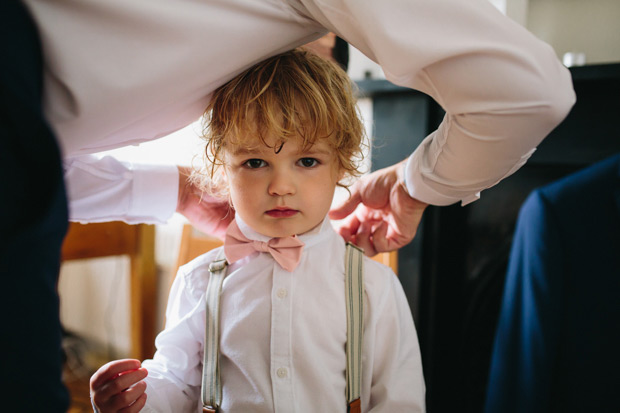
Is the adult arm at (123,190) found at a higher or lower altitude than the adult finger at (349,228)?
higher

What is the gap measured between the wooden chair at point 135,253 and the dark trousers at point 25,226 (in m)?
1.22

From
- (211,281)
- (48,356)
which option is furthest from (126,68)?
(211,281)

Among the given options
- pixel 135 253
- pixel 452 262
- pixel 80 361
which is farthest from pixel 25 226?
pixel 80 361

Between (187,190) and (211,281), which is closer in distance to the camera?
(211,281)

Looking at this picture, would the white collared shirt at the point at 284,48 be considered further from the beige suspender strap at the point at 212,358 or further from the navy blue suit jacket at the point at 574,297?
the navy blue suit jacket at the point at 574,297

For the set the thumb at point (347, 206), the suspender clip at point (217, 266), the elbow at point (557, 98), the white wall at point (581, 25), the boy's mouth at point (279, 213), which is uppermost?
the white wall at point (581, 25)

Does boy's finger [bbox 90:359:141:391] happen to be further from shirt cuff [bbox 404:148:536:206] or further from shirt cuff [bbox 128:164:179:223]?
shirt cuff [bbox 404:148:536:206]

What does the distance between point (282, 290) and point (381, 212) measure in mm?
271

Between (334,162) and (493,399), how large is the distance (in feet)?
2.16

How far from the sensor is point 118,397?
0.64 m

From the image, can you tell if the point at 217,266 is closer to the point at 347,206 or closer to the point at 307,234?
the point at 307,234

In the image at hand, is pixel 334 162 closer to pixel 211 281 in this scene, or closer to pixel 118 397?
pixel 211 281

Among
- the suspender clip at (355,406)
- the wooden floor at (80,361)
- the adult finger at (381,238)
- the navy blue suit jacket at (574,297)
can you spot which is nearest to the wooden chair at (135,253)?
the wooden floor at (80,361)

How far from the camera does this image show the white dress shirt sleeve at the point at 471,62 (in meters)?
0.45
